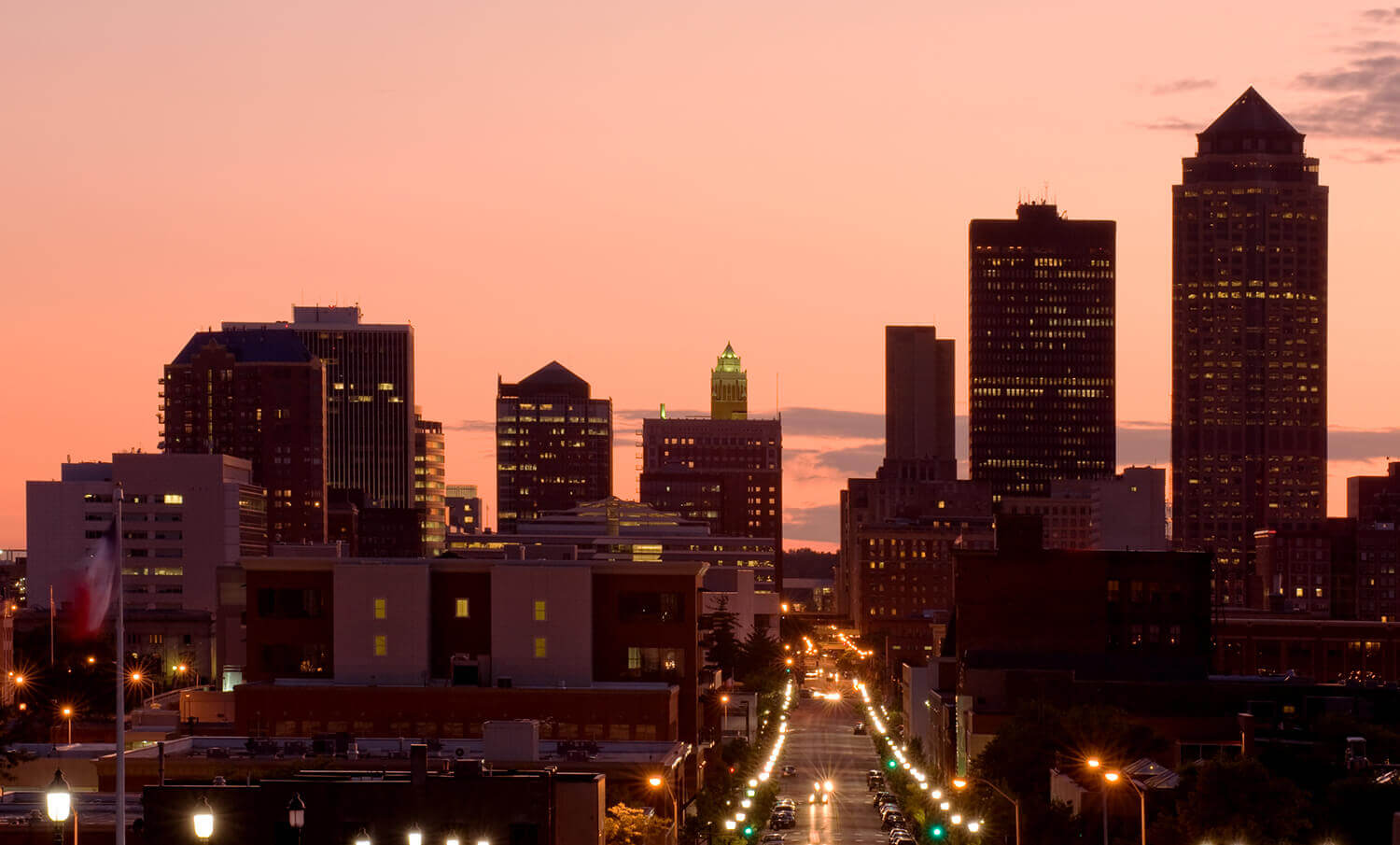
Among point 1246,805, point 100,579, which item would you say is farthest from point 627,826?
point 100,579

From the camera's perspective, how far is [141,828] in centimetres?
9831

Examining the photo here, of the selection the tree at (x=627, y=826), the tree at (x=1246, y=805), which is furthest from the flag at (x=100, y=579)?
the tree at (x=1246, y=805)

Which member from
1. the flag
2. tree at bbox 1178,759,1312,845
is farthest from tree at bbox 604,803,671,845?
the flag

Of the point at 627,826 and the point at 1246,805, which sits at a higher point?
the point at 1246,805

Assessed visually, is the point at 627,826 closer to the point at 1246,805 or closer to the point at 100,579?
the point at 1246,805

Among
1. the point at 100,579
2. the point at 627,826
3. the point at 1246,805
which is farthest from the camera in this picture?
the point at 627,826

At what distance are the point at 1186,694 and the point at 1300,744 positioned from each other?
69.8m

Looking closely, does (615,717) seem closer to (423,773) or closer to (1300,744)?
(1300,744)

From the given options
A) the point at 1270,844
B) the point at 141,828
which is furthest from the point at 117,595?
the point at 1270,844

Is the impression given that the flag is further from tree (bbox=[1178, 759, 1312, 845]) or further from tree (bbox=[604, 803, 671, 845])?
tree (bbox=[1178, 759, 1312, 845])

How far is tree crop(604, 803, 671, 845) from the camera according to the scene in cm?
12131

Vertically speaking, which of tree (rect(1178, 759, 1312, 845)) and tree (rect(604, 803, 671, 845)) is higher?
tree (rect(1178, 759, 1312, 845))

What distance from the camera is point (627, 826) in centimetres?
12312

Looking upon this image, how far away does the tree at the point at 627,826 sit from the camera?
12131 centimetres
